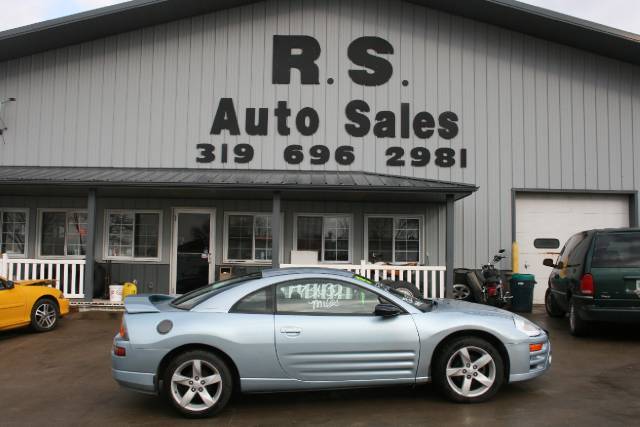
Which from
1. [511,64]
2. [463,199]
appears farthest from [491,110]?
[463,199]

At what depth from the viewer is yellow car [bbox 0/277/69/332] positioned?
331 inches

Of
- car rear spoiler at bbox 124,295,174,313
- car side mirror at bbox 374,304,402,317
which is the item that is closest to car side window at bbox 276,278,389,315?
car side mirror at bbox 374,304,402,317

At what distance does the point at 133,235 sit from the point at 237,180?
361 cm

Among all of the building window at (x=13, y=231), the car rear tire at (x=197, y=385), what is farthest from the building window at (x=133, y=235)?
the car rear tire at (x=197, y=385)

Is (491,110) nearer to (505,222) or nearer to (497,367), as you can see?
(505,222)

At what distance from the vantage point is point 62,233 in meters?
13.4

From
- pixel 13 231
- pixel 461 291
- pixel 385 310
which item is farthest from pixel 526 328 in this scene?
pixel 13 231

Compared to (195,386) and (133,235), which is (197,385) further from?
(133,235)

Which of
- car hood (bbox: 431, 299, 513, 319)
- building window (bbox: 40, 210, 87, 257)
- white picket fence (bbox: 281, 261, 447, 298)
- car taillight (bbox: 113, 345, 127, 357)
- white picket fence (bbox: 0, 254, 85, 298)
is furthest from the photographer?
building window (bbox: 40, 210, 87, 257)

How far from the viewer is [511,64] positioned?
13.3 metres

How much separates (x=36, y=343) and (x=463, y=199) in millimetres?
9449

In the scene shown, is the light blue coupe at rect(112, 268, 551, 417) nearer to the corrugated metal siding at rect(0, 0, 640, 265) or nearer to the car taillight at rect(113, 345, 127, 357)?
the car taillight at rect(113, 345, 127, 357)

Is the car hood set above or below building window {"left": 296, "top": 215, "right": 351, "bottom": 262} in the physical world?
below

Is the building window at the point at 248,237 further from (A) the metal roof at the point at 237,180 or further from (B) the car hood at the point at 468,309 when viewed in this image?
(B) the car hood at the point at 468,309
